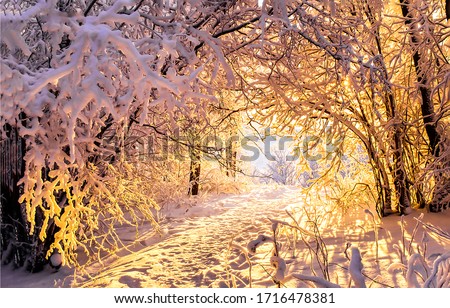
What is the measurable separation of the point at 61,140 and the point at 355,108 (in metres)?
3.55

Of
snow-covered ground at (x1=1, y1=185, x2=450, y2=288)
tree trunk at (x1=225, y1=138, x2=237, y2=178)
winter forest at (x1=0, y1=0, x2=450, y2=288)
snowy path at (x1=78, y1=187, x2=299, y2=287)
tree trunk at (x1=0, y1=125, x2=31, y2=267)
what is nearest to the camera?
winter forest at (x1=0, y1=0, x2=450, y2=288)

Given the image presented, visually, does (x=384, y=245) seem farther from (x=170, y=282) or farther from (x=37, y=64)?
(x=37, y=64)

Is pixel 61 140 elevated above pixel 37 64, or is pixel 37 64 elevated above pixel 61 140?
pixel 37 64

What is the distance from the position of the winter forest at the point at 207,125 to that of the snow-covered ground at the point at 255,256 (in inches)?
1.0

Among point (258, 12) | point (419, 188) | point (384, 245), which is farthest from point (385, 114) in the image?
point (258, 12)

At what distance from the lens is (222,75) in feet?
16.3

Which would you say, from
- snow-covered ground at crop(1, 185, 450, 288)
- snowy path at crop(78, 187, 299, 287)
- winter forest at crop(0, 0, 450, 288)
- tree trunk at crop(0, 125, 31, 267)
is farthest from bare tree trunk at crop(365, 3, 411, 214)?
tree trunk at crop(0, 125, 31, 267)

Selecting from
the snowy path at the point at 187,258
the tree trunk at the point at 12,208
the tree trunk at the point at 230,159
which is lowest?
the snowy path at the point at 187,258

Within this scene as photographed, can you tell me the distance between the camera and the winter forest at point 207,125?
2.16m

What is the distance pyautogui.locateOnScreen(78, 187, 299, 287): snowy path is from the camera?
140 inches

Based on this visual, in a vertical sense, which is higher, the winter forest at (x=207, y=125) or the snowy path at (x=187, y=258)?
the winter forest at (x=207, y=125)

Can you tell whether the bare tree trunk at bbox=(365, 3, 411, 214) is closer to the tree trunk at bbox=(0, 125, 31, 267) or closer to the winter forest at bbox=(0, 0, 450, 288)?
the winter forest at bbox=(0, 0, 450, 288)

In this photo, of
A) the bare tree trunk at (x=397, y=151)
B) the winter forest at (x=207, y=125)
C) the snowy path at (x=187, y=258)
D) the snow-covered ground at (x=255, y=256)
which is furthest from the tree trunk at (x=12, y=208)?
the bare tree trunk at (x=397, y=151)

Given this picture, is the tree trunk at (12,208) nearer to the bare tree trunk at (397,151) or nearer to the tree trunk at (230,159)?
the tree trunk at (230,159)
